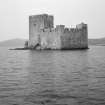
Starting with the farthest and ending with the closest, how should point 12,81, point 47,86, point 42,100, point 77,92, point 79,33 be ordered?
point 79,33, point 12,81, point 47,86, point 77,92, point 42,100

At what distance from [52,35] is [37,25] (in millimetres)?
4188

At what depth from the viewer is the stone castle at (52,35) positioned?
103 feet

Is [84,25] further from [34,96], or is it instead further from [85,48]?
[34,96]

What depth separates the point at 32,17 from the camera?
1436 inches

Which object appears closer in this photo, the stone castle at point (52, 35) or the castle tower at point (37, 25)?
the stone castle at point (52, 35)

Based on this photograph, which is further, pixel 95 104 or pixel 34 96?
pixel 34 96

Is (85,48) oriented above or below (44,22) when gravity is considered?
below

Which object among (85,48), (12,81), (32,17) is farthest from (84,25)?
(12,81)

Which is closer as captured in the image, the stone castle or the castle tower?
the stone castle

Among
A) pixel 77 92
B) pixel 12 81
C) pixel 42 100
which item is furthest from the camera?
pixel 12 81

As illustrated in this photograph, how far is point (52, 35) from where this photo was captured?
106ft

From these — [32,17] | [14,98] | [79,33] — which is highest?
[32,17]

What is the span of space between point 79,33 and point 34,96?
1055 inches

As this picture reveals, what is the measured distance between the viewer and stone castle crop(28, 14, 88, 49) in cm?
3131
